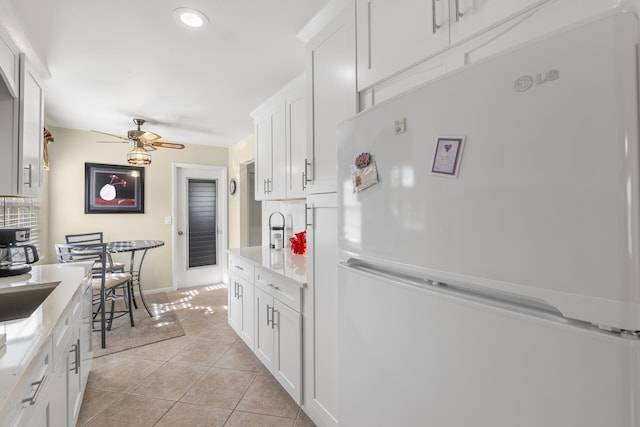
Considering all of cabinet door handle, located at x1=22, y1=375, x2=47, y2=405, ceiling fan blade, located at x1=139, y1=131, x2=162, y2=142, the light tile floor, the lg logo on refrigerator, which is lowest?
the light tile floor

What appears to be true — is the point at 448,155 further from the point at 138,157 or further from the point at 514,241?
the point at 138,157

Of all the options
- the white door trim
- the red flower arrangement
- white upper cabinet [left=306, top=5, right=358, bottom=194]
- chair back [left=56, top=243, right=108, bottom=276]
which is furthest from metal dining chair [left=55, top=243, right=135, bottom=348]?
white upper cabinet [left=306, top=5, right=358, bottom=194]

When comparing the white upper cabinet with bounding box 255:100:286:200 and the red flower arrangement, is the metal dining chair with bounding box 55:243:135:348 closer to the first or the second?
the white upper cabinet with bounding box 255:100:286:200

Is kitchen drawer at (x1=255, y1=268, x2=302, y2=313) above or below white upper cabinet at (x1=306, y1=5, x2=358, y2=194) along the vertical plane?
below

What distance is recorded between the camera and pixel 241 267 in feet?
9.41

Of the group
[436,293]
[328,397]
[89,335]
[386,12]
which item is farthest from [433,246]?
[89,335]

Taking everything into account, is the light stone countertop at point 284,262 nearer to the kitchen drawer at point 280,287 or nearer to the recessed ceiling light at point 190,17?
the kitchen drawer at point 280,287

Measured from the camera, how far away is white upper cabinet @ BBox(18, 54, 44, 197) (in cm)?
171

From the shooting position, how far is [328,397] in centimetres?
163

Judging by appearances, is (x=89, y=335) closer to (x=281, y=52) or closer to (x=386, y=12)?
(x=281, y=52)

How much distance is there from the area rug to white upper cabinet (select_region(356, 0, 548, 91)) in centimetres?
317

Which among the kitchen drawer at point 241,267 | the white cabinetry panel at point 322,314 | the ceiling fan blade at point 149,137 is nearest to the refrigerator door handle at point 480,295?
the white cabinetry panel at point 322,314

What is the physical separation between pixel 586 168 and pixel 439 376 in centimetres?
54

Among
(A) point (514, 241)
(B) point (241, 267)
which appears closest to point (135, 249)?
(B) point (241, 267)
